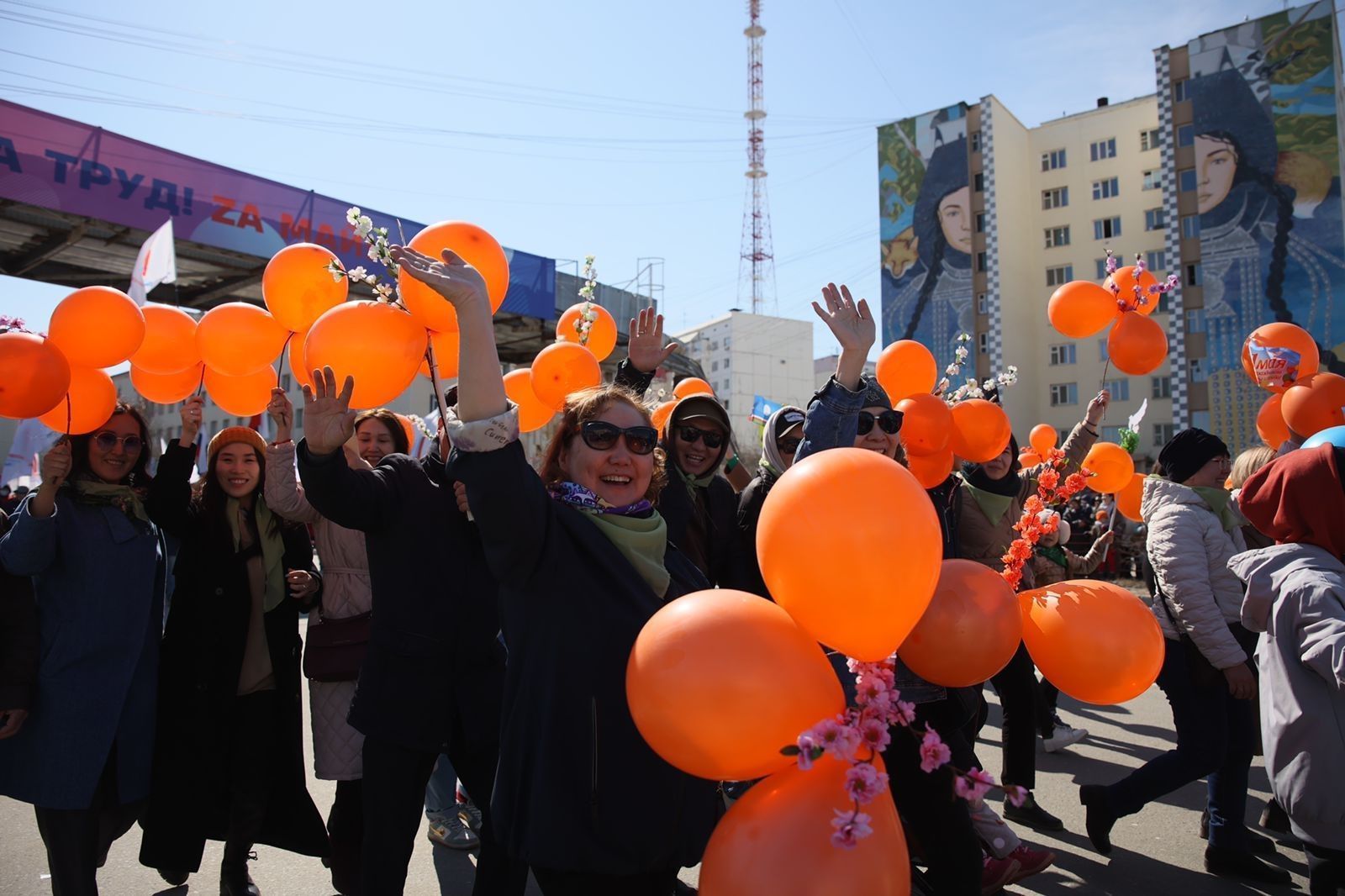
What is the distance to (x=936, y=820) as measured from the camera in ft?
9.12

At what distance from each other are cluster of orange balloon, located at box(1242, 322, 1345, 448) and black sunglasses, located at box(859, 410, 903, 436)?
335cm

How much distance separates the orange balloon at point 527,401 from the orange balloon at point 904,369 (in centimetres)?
189

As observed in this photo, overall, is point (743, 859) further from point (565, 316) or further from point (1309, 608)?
point (565, 316)

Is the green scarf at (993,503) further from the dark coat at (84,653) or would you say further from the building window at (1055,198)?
the building window at (1055,198)

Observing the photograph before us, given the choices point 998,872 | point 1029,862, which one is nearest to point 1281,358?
point 1029,862

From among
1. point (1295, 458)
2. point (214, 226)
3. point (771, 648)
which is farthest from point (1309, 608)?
point (214, 226)

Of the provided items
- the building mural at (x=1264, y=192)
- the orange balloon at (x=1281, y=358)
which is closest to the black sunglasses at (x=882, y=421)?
the orange balloon at (x=1281, y=358)

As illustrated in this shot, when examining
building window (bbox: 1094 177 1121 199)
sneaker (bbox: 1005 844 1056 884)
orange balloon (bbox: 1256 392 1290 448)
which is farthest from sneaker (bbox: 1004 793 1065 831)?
building window (bbox: 1094 177 1121 199)

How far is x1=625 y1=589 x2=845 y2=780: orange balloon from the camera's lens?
5.26 feet

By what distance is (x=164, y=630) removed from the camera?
3670mm

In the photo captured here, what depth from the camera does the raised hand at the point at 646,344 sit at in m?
3.68

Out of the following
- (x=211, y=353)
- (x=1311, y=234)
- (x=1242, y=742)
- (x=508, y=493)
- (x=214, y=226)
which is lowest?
(x=1242, y=742)

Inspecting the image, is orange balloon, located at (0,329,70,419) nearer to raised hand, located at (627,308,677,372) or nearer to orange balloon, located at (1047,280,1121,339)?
raised hand, located at (627,308,677,372)

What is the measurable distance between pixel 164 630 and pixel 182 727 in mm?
440
